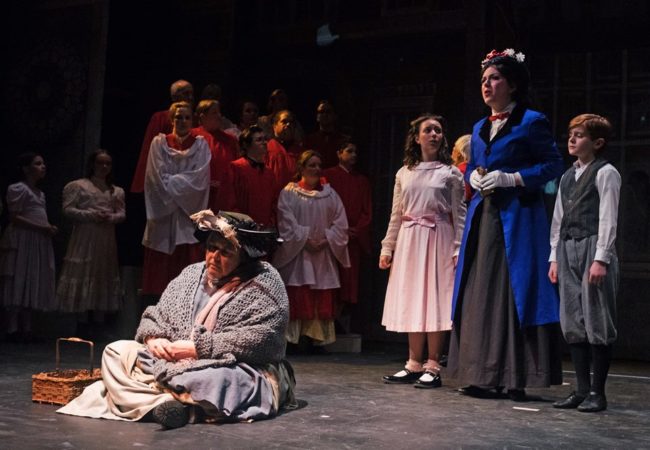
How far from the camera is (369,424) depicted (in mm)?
4242

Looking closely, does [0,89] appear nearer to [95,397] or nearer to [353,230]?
[353,230]

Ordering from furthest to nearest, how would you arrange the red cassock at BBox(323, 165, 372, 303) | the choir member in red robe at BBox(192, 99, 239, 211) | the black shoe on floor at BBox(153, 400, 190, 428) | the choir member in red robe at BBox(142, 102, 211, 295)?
the red cassock at BBox(323, 165, 372, 303) < the choir member in red robe at BBox(192, 99, 239, 211) < the choir member in red robe at BBox(142, 102, 211, 295) < the black shoe on floor at BBox(153, 400, 190, 428)

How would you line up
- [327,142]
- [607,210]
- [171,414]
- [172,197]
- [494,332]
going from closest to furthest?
1. [171,414]
2. [607,210]
3. [494,332]
4. [172,197]
5. [327,142]

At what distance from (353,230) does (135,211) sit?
8.06 ft

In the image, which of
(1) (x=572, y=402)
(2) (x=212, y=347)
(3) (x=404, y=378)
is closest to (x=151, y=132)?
(3) (x=404, y=378)

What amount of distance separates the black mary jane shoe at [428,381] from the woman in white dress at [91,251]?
135 inches

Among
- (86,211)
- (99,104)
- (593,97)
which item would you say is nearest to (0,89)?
(99,104)

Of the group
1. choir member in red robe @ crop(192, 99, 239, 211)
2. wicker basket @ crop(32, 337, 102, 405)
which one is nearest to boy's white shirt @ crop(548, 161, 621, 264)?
wicker basket @ crop(32, 337, 102, 405)

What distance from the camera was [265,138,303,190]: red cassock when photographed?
303 inches

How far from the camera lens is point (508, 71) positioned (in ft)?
17.3

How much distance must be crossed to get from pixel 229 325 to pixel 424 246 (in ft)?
6.51

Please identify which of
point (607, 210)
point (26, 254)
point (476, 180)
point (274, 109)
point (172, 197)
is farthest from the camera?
point (274, 109)

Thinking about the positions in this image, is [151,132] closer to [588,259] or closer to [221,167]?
[221,167]

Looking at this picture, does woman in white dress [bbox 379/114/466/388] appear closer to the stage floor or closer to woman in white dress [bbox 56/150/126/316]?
the stage floor
